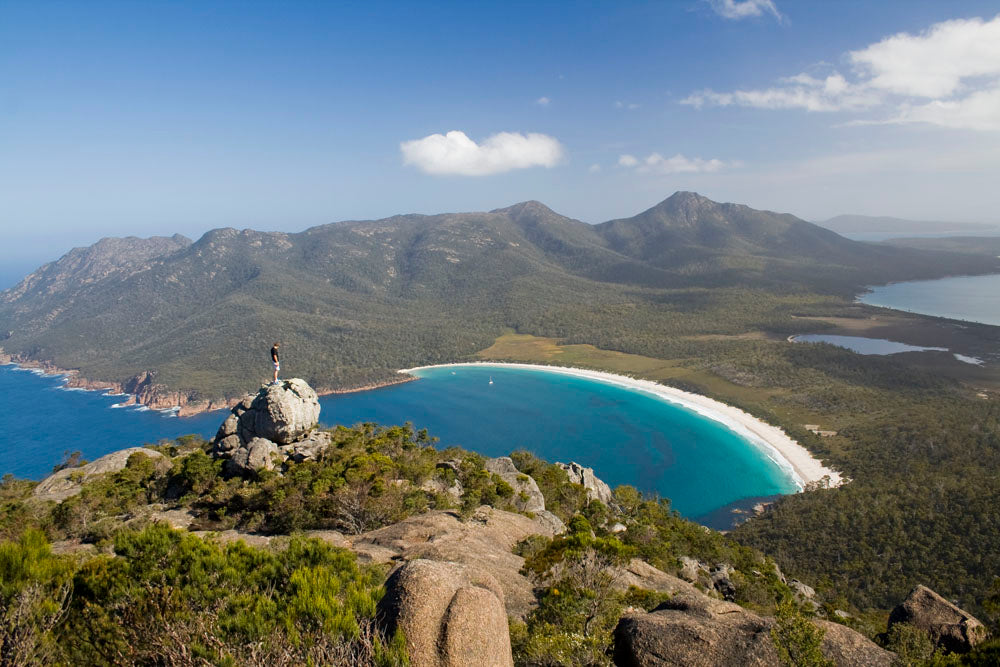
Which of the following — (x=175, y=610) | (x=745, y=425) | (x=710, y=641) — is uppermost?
(x=175, y=610)

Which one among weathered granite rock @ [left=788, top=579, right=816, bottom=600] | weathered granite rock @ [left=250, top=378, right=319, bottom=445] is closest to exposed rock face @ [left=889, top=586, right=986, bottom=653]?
weathered granite rock @ [left=788, top=579, right=816, bottom=600]

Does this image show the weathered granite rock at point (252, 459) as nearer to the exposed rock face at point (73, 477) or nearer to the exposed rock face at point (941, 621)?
the exposed rock face at point (73, 477)

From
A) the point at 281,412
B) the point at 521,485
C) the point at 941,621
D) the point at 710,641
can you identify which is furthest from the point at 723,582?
the point at 281,412

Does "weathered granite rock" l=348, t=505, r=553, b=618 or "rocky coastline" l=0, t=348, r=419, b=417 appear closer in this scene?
"weathered granite rock" l=348, t=505, r=553, b=618

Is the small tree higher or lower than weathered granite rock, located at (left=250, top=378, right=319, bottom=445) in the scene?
lower

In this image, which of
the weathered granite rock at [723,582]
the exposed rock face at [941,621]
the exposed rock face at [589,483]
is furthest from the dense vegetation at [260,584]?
the exposed rock face at [589,483]

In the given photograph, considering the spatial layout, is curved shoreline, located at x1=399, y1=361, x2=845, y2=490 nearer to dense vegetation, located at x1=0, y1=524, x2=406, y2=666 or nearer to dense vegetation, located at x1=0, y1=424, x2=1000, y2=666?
dense vegetation, located at x1=0, y1=424, x2=1000, y2=666

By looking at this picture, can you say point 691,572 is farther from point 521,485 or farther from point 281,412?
point 281,412
